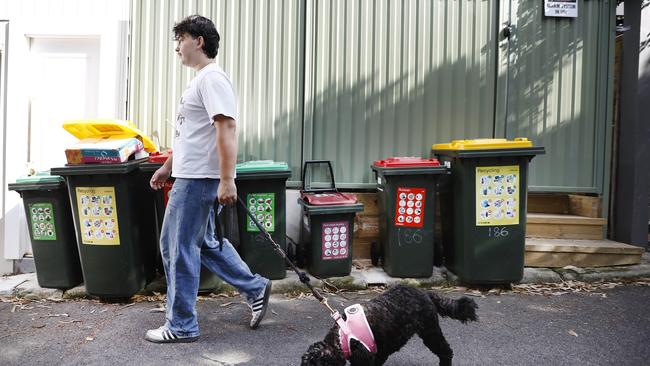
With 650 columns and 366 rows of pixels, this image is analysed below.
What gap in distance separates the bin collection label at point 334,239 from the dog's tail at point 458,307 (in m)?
2.09

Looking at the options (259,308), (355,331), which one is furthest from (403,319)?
(259,308)

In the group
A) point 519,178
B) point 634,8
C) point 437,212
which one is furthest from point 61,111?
point 634,8

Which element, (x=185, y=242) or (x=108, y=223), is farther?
(x=108, y=223)

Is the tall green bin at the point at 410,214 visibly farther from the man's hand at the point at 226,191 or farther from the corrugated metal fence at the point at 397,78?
the man's hand at the point at 226,191

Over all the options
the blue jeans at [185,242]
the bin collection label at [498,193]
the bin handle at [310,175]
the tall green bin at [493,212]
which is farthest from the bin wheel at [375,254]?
the blue jeans at [185,242]

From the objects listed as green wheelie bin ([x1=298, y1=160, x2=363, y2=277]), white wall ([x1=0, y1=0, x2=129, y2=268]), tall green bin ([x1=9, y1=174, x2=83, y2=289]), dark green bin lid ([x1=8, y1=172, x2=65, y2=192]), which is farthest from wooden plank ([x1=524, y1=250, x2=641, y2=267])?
white wall ([x1=0, y1=0, x2=129, y2=268])

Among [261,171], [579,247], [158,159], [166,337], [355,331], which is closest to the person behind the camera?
[355,331]

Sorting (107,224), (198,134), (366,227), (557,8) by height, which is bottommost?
(366,227)

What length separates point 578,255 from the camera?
5340mm

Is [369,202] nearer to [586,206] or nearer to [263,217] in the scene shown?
[263,217]

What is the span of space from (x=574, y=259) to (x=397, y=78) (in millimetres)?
2552

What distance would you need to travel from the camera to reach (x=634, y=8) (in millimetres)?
5930

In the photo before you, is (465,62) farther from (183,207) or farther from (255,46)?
(183,207)

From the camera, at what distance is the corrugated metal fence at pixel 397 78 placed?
19.0 ft
